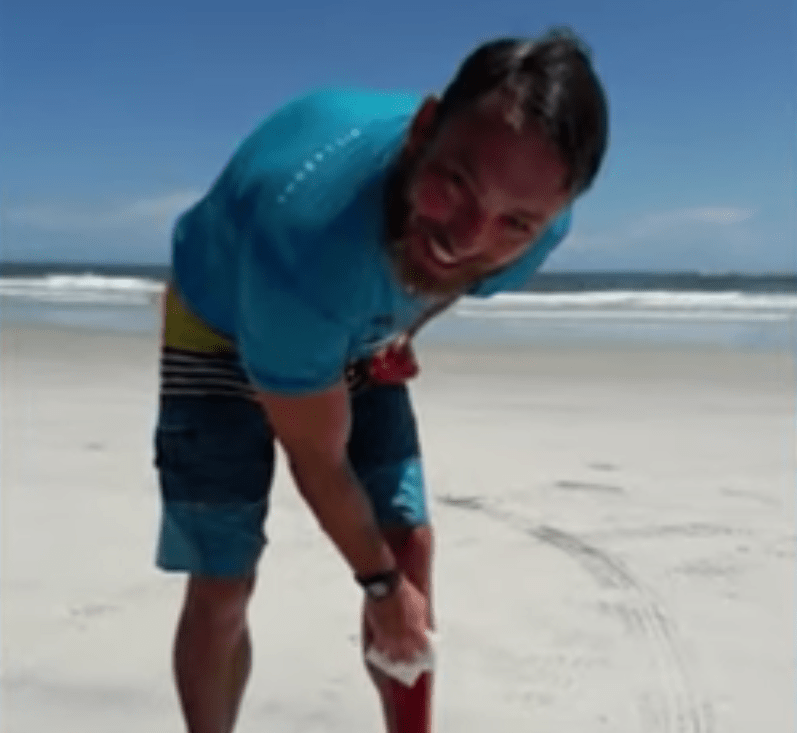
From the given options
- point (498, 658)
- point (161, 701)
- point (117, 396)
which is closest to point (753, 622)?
point (498, 658)

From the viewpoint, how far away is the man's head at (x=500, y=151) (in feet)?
4.58

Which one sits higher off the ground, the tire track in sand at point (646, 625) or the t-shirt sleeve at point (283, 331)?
the t-shirt sleeve at point (283, 331)

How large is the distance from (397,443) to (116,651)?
100 cm

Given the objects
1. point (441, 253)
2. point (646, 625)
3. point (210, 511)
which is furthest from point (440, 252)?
point (646, 625)

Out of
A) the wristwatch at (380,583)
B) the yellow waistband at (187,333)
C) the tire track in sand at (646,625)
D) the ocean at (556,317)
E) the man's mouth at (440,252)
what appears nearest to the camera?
the man's mouth at (440,252)

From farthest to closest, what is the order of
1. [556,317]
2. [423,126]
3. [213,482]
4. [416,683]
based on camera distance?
[556,317]
[416,683]
[213,482]
[423,126]

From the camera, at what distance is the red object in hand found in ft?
7.22

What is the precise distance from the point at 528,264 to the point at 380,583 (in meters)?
0.54

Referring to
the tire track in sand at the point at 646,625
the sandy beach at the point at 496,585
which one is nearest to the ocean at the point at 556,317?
the sandy beach at the point at 496,585

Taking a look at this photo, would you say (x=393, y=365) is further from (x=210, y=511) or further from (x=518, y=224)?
(x=518, y=224)

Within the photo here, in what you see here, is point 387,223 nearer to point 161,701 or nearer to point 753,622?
point 161,701

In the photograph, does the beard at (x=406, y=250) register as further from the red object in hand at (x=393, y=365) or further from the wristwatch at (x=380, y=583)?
the red object in hand at (x=393, y=365)

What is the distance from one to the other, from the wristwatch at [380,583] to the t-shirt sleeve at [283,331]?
0.31m

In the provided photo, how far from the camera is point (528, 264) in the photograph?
1.92 m
